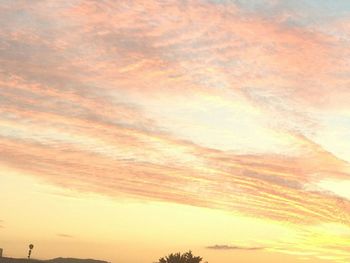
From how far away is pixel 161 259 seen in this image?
2354 inches

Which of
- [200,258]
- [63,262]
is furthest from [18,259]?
[63,262]

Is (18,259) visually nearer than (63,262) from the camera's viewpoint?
Yes

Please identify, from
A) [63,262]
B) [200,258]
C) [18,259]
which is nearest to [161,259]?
[200,258]

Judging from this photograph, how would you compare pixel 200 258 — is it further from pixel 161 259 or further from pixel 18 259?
pixel 18 259

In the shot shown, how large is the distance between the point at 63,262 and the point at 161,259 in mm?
150453

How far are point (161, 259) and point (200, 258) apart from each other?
494cm

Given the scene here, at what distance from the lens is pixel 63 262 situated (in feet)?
651

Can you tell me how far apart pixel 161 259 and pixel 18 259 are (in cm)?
1821

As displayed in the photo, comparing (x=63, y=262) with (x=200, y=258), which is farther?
(x=63, y=262)

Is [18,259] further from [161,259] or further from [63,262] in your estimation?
[63,262]

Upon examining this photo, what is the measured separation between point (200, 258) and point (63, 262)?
Result: 153m

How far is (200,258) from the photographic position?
58562 millimetres

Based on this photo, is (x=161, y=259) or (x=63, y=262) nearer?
(x=161, y=259)

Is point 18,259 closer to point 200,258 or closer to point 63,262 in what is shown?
point 200,258
